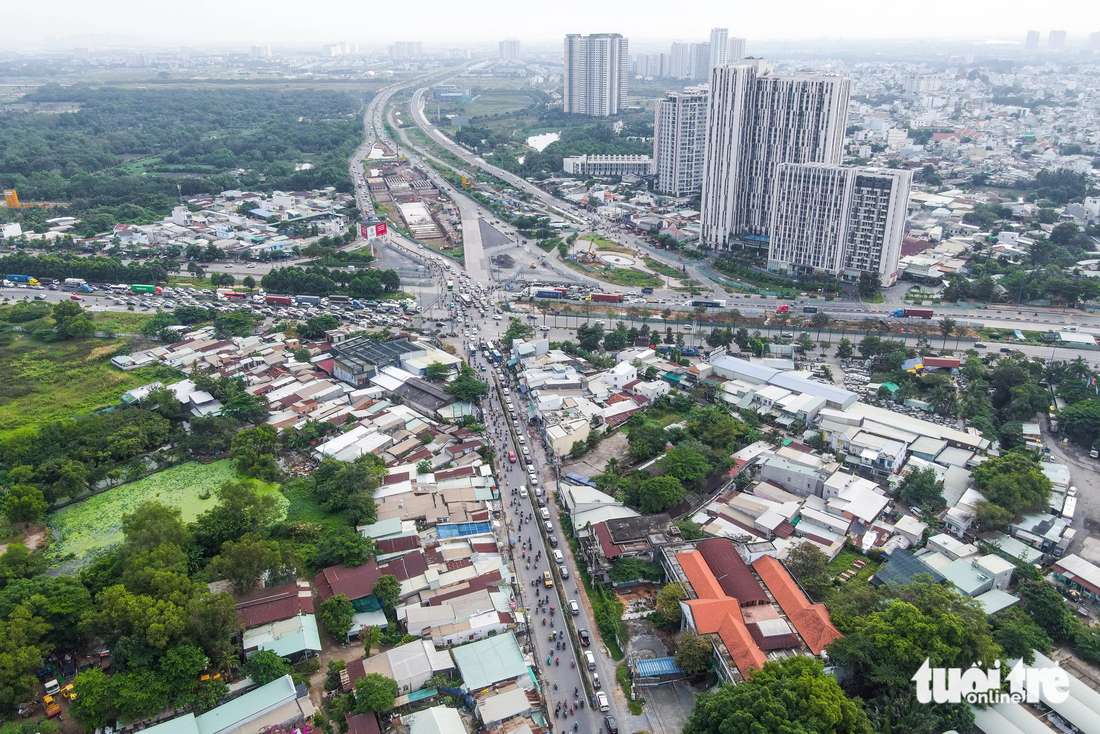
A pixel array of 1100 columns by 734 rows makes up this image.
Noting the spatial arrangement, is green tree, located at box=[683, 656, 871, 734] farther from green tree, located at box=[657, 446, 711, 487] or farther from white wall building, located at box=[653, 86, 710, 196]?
white wall building, located at box=[653, 86, 710, 196]

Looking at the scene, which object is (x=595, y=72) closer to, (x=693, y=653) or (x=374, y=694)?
(x=693, y=653)

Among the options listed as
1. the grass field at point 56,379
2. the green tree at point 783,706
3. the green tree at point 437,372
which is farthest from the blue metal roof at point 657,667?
the grass field at point 56,379

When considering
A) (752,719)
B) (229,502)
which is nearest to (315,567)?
(229,502)

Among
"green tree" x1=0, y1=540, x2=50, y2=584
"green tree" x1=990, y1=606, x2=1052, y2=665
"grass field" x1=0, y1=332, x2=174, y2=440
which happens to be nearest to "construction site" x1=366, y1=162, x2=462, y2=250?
"grass field" x1=0, y1=332, x2=174, y2=440

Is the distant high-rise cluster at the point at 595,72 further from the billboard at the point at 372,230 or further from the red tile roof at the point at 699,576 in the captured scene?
the red tile roof at the point at 699,576

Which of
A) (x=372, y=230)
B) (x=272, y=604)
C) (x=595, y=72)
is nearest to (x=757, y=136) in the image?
(x=372, y=230)
